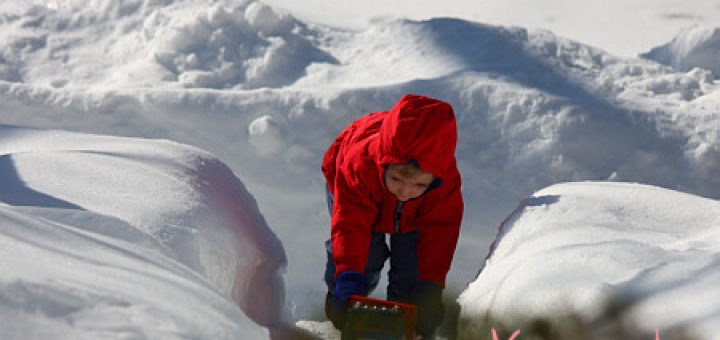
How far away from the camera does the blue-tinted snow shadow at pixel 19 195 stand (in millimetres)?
1404

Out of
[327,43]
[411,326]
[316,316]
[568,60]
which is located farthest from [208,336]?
[327,43]

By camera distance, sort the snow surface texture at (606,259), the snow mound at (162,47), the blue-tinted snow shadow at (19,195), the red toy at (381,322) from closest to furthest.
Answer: the snow surface texture at (606,259) → the blue-tinted snow shadow at (19,195) → the red toy at (381,322) → the snow mound at (162,47)

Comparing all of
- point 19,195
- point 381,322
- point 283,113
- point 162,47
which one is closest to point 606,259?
point 381,322

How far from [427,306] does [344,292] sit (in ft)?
0.81

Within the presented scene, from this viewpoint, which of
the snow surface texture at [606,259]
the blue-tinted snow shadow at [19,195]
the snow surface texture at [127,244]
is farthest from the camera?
the blue-tinted snow shadow at [19,195]

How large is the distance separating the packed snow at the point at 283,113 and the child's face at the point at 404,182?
416 mm

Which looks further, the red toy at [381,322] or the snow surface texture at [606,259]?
the red toy at [381,322]

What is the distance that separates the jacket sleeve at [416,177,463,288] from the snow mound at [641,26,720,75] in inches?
→ 143

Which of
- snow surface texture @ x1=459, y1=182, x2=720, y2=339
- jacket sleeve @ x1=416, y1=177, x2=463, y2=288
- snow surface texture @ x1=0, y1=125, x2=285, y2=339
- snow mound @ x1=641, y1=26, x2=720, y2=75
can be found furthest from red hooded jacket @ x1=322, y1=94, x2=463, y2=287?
snow mound @ x1=641, y1=26, x2=720, y2=75

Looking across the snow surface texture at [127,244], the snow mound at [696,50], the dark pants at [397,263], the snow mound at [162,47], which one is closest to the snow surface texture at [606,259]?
the dark pants at [397,263]

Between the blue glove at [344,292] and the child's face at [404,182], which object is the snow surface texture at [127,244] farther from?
the child's face at [404,182]

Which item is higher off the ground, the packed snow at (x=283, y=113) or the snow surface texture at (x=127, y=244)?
the snow surface texture at (x=127, y=244)

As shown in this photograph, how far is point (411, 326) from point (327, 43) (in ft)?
12.8

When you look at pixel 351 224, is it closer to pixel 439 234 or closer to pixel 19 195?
pixel 439 234
